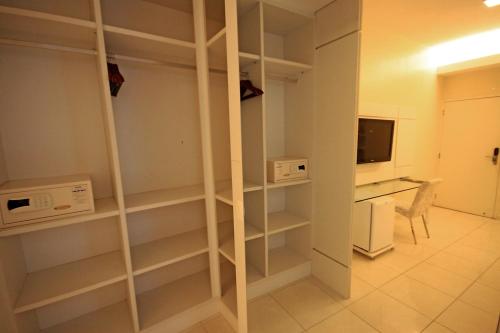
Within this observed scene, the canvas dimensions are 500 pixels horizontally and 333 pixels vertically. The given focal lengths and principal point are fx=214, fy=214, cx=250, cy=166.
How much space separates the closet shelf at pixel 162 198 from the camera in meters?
1.37

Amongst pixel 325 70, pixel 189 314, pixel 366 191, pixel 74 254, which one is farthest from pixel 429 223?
pixel 74 254

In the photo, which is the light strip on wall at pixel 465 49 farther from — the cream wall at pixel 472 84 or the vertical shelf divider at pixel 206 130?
the vertical shelf divider at pixel 206 130

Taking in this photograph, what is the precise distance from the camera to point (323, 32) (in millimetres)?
1818

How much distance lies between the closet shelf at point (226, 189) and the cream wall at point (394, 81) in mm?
1633

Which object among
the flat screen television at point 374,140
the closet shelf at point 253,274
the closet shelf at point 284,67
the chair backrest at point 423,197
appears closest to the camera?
the closet shelf at point 284,67

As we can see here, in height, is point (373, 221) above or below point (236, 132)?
below

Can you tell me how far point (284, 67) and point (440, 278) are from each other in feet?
8.35

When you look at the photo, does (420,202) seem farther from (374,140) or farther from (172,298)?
(172,298)

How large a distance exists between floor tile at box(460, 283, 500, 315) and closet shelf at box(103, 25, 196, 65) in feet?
9.84

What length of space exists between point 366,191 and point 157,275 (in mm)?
2411

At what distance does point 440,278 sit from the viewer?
2104 mm

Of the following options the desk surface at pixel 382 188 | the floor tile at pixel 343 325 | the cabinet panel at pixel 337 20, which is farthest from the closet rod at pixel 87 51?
the floor tile at pixel 343 325

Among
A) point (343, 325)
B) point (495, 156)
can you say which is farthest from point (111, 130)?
point (495, 156)

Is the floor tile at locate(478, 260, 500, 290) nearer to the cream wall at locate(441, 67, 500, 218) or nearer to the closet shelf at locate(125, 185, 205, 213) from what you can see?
the cream wall at locate(441, 67, 500, 218)
